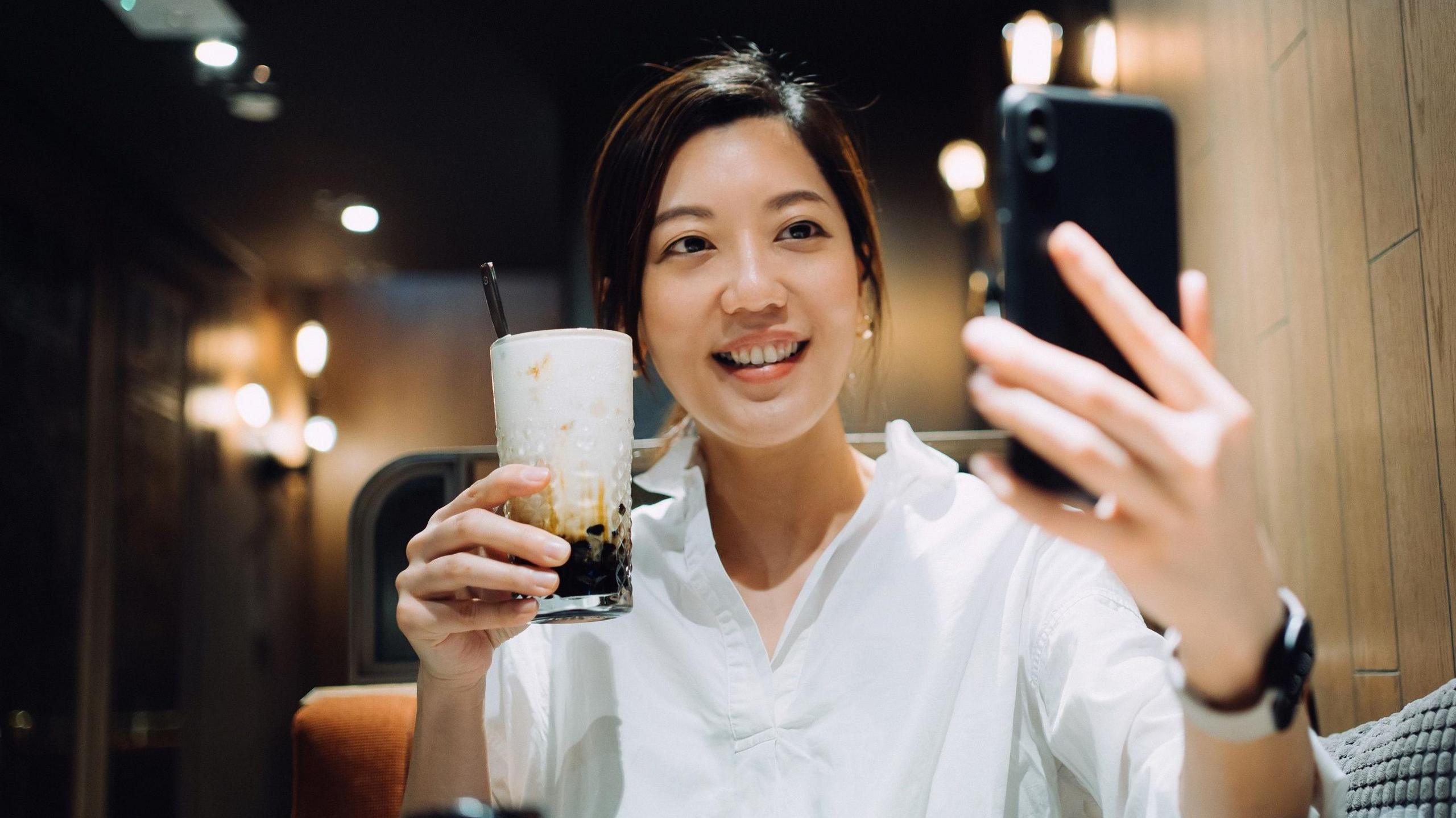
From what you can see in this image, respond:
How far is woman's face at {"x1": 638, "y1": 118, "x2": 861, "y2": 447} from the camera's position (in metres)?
1.22

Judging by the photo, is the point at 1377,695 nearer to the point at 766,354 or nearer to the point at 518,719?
the point at 766,354

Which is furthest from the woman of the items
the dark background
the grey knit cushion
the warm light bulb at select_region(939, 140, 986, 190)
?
the warm light bulb at select_region(939, 140, 986, 190)

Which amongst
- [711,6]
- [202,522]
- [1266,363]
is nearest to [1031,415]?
[1266,363]

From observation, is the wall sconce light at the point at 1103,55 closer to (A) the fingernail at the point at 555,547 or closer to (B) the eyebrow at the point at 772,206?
(B) the eyebrow at the point at 772,206

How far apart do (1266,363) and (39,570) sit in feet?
14.5

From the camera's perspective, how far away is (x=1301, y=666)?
564mm

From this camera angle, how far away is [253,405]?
6523 mm

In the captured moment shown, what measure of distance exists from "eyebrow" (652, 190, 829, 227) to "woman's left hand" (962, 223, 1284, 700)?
727 millimetres

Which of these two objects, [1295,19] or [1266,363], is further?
[1266,363]

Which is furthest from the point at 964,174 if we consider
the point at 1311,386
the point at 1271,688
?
the point at 1271,688

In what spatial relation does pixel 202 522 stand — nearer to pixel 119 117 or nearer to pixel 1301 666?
pixel 119 117

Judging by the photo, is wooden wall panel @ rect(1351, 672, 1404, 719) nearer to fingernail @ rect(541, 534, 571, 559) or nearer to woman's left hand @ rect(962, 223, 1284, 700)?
woman's left hand @ rect(962, 223, 1284, 700)

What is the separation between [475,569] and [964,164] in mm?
3941

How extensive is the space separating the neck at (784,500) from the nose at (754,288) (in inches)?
9.2
